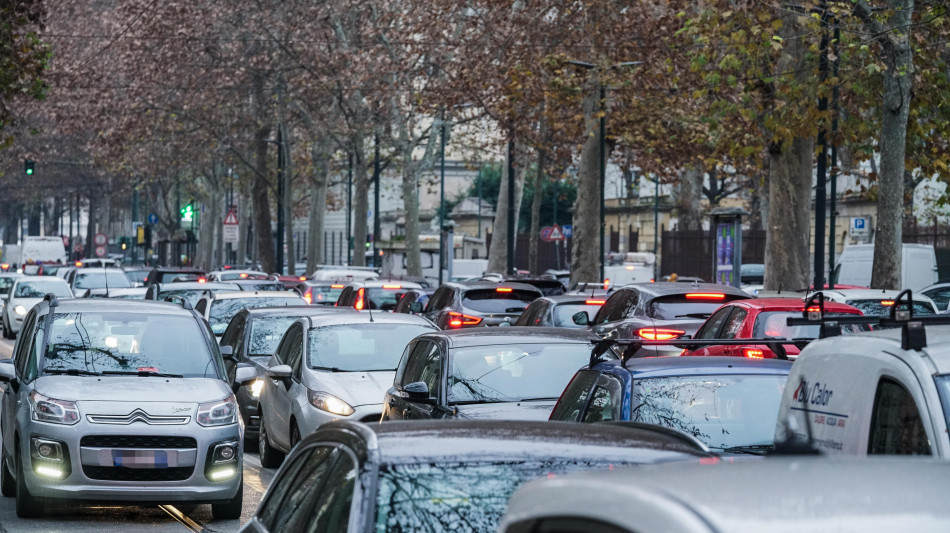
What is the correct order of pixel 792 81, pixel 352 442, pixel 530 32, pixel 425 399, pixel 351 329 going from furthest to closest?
pixel 530 32
pixel 792 81
pixel 351 329
pixel 425 399
pixel 352 442

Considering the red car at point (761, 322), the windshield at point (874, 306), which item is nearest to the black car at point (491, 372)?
the red car at point (761, 322)

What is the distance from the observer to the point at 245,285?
95.0 feet

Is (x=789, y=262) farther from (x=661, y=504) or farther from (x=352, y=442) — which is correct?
(x=661, y=504)

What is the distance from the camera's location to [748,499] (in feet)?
8.32

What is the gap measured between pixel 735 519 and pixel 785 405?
12.0 feet

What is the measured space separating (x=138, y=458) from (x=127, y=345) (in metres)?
1.43

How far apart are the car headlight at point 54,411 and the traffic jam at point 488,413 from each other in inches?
0.5

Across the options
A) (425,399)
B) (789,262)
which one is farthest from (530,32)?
(425,399)

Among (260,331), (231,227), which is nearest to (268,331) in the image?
(260,331)

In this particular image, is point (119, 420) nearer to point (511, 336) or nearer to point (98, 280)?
point (511, 336)

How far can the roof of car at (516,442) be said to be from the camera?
14.5ft

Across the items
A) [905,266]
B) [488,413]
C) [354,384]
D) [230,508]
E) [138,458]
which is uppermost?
[905,266]

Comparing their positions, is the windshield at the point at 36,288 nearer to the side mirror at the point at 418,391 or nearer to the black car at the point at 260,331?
the black car at the point at 260,331

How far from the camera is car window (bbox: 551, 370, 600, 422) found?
8688 millimetres
